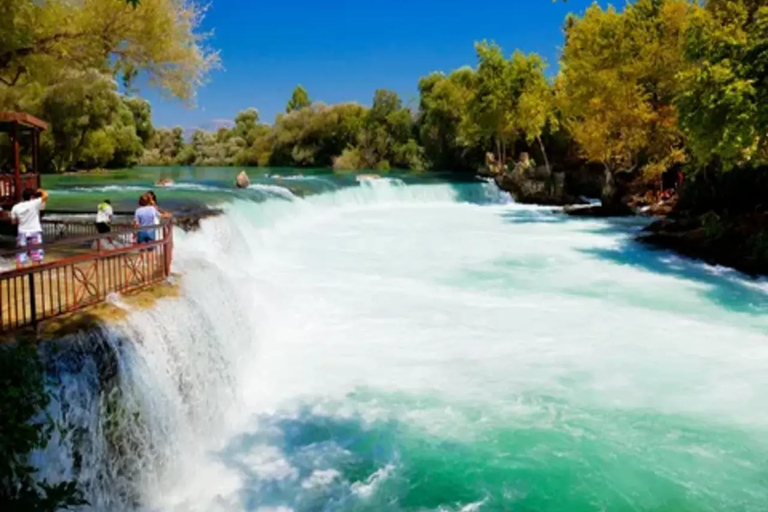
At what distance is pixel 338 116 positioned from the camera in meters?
81.5

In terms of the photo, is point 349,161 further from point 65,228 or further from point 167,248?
point 167,248

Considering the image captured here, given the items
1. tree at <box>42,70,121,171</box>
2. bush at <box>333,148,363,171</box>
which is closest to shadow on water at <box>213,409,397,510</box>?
tree at <box>42,70,121,171</box>

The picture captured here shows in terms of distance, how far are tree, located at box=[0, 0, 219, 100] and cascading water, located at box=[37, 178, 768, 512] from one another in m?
4.85

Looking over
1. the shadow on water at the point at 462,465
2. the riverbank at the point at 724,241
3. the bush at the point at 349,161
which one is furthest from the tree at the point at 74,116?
the shadow on water at the point at 462,465

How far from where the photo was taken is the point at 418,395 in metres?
10.1

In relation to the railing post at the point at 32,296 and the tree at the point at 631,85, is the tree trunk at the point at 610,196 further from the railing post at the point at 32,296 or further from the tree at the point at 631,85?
the railing post at the point at 32,296

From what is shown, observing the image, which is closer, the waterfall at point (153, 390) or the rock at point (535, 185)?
the waterfall at point (153, 390)

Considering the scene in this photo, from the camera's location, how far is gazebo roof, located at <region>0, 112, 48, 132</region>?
14.3 m

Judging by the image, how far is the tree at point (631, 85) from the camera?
28922mm

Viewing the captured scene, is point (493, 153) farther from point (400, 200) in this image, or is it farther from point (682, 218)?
point (682, 218)

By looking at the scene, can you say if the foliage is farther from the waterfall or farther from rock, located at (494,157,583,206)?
rock, located at (494,157,583,206)

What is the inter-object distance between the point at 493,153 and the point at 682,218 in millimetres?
30898

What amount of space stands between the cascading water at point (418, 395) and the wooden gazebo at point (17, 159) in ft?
12.4

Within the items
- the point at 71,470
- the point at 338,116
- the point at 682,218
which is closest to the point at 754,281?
the point at 682,218
